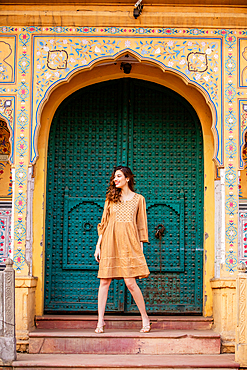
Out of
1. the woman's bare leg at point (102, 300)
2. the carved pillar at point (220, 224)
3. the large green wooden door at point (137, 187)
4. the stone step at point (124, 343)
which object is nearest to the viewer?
the stone step at point (124, 343)

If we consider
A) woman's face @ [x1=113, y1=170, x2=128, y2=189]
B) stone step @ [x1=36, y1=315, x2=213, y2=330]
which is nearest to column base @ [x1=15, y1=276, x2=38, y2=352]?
stone step @ [x1=36, y1=315, x2=213, y2=330]

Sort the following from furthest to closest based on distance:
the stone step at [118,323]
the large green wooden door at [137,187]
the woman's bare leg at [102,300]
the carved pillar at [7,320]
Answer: the large green wooden door at [137,187] → the stone step at [118,323] → the woman's bare leg at [102,300] → the carved pillar at [7,320]

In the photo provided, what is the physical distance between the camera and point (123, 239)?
6367 millimetres

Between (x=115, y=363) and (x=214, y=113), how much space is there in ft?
10.6

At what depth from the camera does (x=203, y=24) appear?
6953mm

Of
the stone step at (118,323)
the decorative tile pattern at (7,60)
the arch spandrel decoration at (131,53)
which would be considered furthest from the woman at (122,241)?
the decorative tile pattern at (7,60)

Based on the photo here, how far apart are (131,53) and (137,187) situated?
182cm

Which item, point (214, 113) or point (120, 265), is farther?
point (214, 113)

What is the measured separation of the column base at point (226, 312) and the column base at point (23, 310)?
89.5 inches

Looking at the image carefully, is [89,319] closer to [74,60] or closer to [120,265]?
[120,265]

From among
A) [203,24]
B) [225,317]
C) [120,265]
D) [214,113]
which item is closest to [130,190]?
[120,265]

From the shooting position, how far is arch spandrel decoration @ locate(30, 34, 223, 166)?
22.5ft

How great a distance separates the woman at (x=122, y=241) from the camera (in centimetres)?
629

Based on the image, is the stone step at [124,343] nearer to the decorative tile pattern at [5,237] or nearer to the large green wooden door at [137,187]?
the large green wooden door at [137,187]
